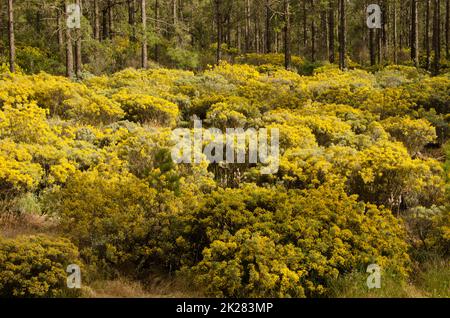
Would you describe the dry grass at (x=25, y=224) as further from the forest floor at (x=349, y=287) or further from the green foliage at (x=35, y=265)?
the forest floor at (x=349, y=287)

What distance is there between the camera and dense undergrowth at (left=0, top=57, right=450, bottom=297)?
6.21 meters

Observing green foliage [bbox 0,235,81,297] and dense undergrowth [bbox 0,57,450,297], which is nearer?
green foliage [bbox 0,235,81,297]

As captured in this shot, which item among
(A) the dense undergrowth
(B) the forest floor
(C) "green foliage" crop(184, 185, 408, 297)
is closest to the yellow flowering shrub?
(A) the dense undergrowth

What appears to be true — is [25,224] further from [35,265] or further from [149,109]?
[149,109]

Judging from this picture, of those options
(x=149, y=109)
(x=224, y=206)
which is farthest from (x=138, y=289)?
(x=149, y=109)

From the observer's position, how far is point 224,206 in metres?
7.03

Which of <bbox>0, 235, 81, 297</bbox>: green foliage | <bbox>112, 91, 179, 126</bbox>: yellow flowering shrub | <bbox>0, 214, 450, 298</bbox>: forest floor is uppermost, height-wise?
<bbox>112, 91, 179, 126</bbox>: yellow flowering shrub

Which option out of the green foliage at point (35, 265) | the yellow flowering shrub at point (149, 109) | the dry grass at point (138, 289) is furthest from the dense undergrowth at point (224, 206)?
the yellow flowering shrub at point (149, 109)

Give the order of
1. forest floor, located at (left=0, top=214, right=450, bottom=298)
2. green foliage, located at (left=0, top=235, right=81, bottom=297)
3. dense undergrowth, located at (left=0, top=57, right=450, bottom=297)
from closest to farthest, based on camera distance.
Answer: green foliage, located at (left=0, top=235, right=81, bottom=297) → forest floor, located at (left=0, top=214, right=450, bottom=298) → dense undergrowth, located at (left=0, top=57, right=450, bottom=297)

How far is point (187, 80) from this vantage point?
17.6 metres

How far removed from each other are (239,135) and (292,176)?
5.53 feet

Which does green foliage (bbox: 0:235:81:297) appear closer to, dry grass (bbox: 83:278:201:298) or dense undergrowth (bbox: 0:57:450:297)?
dense undergrowth (bbox: 0:57:450:297)
